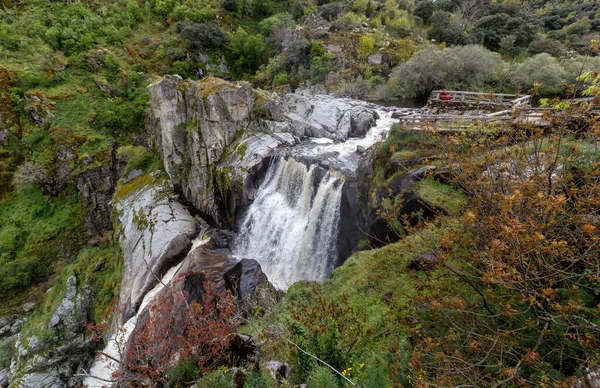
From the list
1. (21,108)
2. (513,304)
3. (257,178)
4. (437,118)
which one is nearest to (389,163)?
(437,118)

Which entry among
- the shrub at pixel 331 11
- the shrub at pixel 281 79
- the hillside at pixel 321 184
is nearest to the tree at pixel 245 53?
the hillside at pixel 321 184

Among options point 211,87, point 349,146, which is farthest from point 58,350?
point 349,146

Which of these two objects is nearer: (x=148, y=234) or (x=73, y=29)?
(x=148, y=234)

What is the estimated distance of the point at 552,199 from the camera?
3.34 metres

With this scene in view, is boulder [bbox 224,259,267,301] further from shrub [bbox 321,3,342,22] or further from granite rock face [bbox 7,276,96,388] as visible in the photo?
shrub [bbox 321,3,342,22]

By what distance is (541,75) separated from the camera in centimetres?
1830

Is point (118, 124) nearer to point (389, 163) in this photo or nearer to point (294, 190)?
point (294, 190)

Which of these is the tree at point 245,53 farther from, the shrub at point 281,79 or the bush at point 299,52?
the shrub at point 281,79

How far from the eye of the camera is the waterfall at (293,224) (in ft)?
41.0

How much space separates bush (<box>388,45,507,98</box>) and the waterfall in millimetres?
14188

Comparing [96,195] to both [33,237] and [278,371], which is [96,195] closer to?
[33,237]

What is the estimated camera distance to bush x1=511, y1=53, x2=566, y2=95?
17.9 m

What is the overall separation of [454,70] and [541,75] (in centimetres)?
539

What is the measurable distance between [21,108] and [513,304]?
39.9 m
